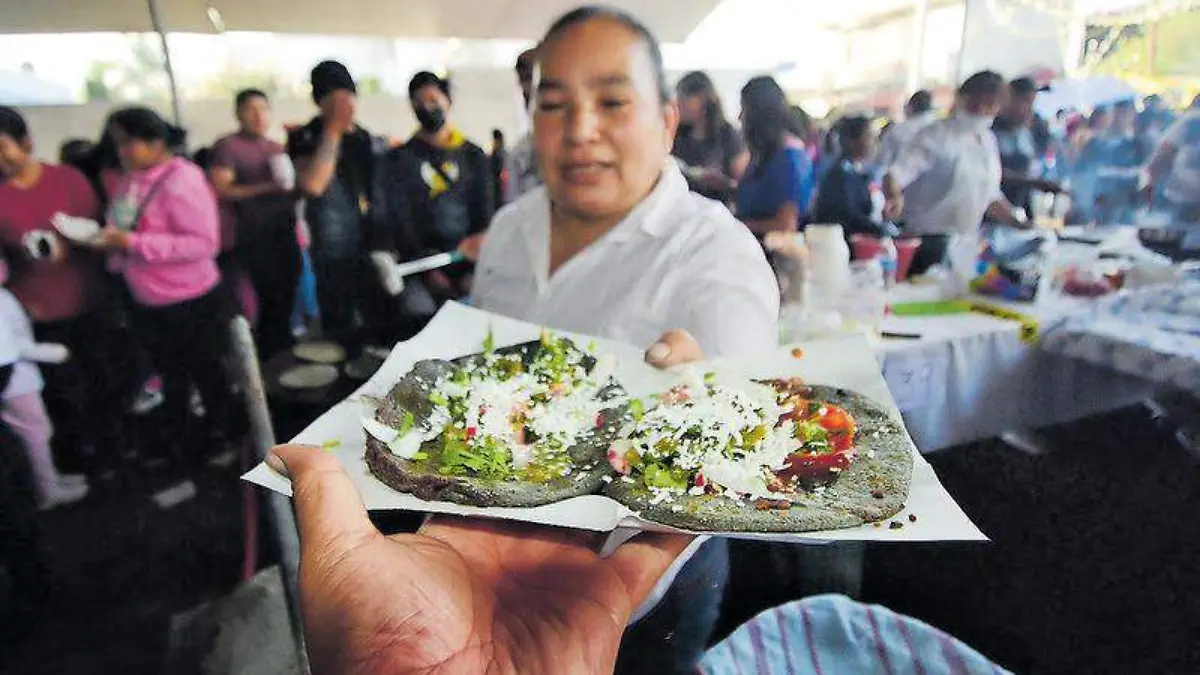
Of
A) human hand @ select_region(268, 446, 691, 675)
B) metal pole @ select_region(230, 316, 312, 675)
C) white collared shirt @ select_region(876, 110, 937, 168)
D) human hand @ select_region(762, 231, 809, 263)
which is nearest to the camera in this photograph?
human hand @ select_region(268, 446, 691, 675)

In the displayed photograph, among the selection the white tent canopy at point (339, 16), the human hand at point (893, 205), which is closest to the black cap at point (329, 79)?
the white tent canopy at point (339, 16)

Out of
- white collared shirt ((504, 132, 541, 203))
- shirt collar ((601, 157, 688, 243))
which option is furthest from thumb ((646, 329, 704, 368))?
white collared shirt ((504, 132, 541, 203))

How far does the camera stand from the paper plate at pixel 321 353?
221cm

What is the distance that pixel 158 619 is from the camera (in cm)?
235

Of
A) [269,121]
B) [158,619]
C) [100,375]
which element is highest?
[269,121]

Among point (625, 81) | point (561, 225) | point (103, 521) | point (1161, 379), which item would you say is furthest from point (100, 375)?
point (1161, 379)

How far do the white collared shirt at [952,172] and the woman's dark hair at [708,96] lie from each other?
54.6 inches

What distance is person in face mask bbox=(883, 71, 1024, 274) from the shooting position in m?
3.57

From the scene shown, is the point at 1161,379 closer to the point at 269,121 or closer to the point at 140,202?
the point at 269,121

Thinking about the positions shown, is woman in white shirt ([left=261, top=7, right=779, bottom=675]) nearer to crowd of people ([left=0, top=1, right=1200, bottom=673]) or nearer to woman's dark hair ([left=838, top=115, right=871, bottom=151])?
crowd of people ([left=0, top=1, right=1200, bottom=673])

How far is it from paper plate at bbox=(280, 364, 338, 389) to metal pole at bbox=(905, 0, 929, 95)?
133 inches

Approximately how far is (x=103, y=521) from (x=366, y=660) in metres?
2.84

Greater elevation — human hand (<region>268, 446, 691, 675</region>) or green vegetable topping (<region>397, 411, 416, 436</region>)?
green vegetable topping (<region>397, 411, 416, 436</region>)

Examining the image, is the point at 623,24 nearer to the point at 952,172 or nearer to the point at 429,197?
the point at 429,197
